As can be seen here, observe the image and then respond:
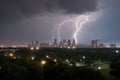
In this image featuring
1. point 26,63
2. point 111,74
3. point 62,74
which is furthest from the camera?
point 26,63

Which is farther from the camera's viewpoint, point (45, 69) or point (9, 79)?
point (45, 69)

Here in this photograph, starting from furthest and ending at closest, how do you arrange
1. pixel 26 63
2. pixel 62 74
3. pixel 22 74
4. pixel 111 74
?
pixel 26 63, pixel 111 74, pixel 22 74, pixel 62 74

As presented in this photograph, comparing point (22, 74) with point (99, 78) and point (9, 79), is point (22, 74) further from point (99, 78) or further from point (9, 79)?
point (99, 78)

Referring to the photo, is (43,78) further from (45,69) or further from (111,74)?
(111,74)

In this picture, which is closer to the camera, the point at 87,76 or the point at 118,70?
the point at 87,76

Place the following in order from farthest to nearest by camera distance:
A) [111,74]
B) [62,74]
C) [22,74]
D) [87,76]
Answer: [111,74] → [22,74] → [62,74] → [87,76]

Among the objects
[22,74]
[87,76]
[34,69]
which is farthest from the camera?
[34,69]

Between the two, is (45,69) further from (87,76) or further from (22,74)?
(87,76)

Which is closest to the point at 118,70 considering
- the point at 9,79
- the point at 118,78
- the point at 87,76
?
the point at 118,78

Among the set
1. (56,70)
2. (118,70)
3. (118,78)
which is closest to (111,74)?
(118,70)
